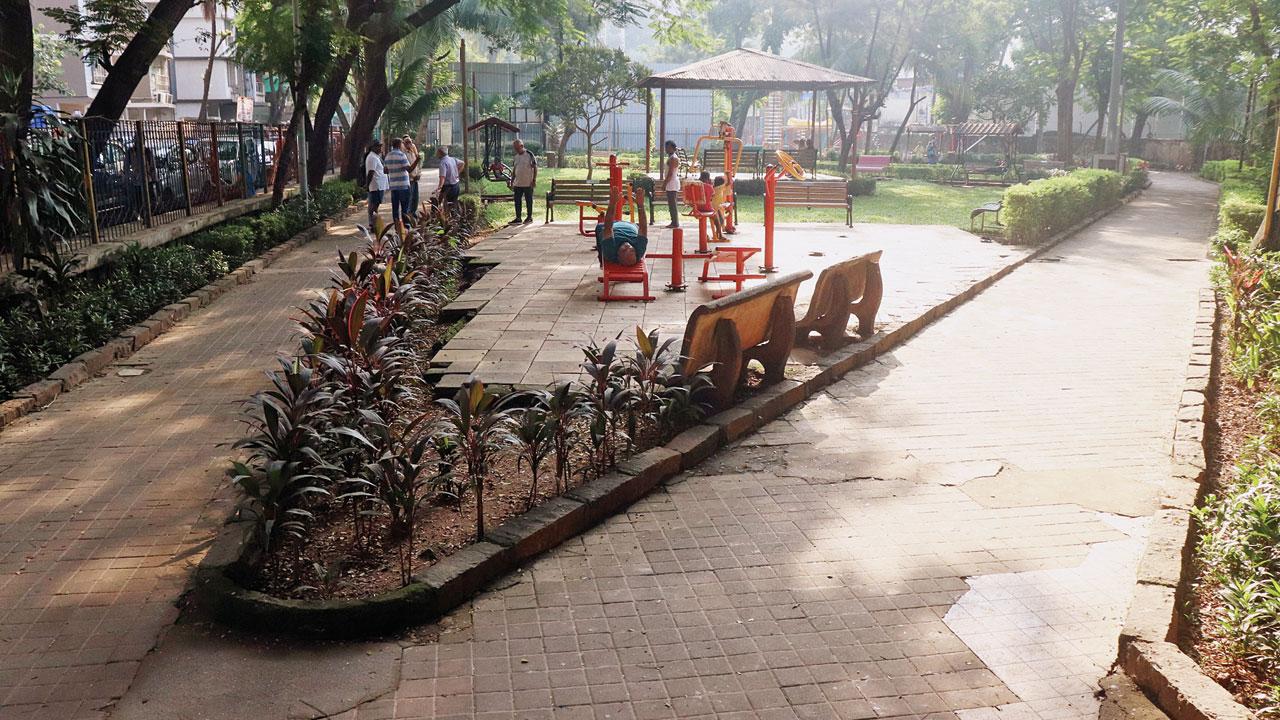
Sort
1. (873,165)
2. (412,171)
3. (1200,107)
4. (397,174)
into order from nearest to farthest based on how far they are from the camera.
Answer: (397,174) < (412,171) < (1200,107) < (873,165)

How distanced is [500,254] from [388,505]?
30.6 ft

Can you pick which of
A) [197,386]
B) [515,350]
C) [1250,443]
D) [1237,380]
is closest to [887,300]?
[1237,380]

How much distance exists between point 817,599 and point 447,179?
14.6m

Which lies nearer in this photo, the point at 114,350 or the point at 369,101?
the point at 114,350

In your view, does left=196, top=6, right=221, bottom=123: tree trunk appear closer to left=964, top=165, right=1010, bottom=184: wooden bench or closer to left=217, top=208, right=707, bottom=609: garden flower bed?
left=964, top=165, right=1010, bottom=184: wooden bench

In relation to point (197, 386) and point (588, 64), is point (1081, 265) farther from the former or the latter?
point (588, 64)

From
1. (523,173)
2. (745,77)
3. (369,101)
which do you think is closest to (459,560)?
(523,173)

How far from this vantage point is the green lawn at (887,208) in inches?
837

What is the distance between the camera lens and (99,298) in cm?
980

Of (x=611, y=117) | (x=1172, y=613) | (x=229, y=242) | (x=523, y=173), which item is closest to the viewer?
(x=1172, y=613)

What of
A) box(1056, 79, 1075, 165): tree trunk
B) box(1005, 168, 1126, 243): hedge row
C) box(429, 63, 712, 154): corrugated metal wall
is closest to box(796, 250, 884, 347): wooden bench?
box(1005, 168, 1126, 243): hedge row

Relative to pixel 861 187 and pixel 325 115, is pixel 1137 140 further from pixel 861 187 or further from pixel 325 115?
pixel 325 115

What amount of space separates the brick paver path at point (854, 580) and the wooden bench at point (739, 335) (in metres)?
0.40

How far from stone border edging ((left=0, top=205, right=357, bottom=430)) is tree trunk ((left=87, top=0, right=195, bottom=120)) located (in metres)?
3.01
